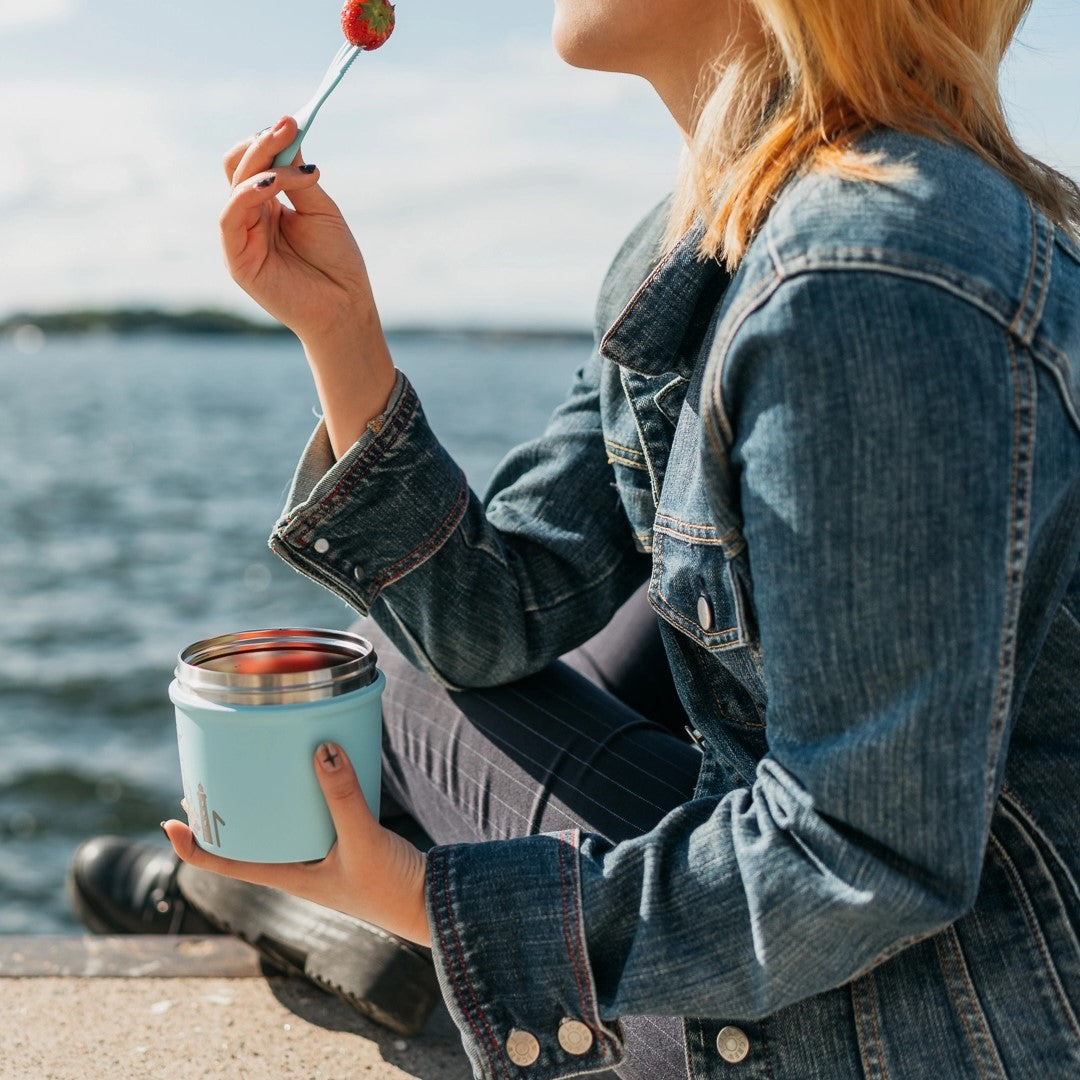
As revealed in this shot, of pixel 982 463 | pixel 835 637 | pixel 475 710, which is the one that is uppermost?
pixel 982 463

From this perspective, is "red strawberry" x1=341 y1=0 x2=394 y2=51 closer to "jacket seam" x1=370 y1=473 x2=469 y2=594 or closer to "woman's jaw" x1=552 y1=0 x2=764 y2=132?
"woman's jaw" x1=552 y1=0 x2=764 y2=132

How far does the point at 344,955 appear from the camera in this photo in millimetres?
1943

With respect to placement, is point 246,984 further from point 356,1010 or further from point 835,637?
point 835,637

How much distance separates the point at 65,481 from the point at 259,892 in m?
18.1

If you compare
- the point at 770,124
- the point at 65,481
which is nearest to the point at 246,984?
the point at 770,124

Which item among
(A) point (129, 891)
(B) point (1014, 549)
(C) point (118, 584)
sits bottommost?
(C) point (118, 584)

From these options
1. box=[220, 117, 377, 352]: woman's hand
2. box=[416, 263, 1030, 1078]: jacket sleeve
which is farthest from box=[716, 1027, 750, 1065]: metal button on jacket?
box=[220, 117, 377, 352]: woman's hand

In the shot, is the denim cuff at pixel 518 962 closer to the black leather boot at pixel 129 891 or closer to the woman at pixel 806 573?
the woman at pixel 806 573

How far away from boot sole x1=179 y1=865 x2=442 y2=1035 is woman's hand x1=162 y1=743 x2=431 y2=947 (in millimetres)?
616

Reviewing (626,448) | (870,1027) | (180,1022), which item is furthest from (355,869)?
(180,1022)

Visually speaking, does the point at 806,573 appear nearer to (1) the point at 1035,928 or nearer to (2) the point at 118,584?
(1) the point at 1035,928

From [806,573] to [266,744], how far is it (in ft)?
1.91

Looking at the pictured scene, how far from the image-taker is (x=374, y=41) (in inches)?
61.9

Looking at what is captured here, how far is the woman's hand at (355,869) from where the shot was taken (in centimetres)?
127
